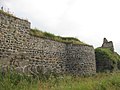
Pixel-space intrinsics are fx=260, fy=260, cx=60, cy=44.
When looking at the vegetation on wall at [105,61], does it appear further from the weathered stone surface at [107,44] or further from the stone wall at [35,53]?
the stone wall at [35,53]

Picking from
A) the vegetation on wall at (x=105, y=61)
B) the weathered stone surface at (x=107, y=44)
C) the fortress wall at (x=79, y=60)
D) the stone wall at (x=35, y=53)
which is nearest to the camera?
the stone wall at (x=35, y=53)

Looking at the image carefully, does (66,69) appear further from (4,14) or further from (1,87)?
(1,87)

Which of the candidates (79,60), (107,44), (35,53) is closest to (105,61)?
(107,44)

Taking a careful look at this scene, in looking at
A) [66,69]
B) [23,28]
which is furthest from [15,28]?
[66,69]

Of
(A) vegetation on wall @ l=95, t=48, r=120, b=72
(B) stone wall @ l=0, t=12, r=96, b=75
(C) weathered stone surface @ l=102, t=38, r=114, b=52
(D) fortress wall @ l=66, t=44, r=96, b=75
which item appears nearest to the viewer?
(B) stone wall @ l=0, t=12, r=96, b=75

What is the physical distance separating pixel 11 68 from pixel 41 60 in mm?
3195

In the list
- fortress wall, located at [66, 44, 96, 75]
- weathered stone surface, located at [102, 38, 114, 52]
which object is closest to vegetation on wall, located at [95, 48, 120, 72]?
weathered stone surface, located at [102, 38, 114, 52]

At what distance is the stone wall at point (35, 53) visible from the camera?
13008mm

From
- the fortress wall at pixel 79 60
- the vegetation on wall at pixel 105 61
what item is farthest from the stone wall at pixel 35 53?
the vegetation on wall at pixel 105 61

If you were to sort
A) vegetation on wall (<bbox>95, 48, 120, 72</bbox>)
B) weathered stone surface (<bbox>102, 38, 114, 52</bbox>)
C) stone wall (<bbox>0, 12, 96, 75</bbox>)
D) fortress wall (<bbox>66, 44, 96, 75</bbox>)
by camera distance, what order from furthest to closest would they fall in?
weathered stone surface (<bbox>102, 38, 114, 52</bbox>) < vegetation on wall (<bbox>95, 48, 120, 72</bbox>) < fortress wall (<bbox>66, 44, 96, 75</bbox>) < stone wall (<bbox>0, 12, 96, 75</bbox>)

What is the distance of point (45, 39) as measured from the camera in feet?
54.6

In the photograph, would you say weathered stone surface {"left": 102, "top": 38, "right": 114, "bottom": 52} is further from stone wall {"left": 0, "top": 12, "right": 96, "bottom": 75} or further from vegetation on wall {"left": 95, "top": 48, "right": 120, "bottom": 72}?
stone wall {"left": 0, "top": 12, "right": 96, "bottom": 75}

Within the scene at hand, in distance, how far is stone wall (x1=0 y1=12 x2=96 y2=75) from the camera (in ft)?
42.7

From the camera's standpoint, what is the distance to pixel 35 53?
15328mm
